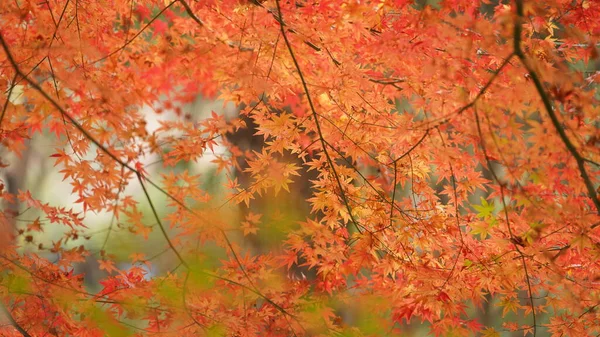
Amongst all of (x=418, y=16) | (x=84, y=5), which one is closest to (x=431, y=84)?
(x=418, y=16)

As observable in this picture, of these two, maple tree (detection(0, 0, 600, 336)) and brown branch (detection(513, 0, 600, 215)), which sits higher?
maple tree (detection(0, 0, 600, 336))

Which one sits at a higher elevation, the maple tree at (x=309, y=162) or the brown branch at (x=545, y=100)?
the maple tree at (x=309, y=162)

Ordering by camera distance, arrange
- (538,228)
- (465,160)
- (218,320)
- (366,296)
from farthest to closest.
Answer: (366,296) → (465,160) → (218,320) → (538,228)

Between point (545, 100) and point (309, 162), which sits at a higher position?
point (309, 162)

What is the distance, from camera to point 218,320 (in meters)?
3.02

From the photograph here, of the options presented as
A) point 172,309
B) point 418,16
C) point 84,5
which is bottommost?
point 172,309

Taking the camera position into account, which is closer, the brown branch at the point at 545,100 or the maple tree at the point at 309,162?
the brown branch at the point at 545,100

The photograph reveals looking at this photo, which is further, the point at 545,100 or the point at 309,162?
the point at 309,162

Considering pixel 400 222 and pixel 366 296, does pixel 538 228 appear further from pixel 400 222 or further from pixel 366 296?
pixel 366 296

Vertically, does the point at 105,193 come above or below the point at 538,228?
above

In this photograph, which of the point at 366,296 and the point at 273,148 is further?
the point at 366,296

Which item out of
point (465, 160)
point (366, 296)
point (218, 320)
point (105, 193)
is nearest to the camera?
point (105, 193)

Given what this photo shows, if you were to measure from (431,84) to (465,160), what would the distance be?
1.52 ft

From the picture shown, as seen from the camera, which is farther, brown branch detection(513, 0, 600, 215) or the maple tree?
the maple tree
